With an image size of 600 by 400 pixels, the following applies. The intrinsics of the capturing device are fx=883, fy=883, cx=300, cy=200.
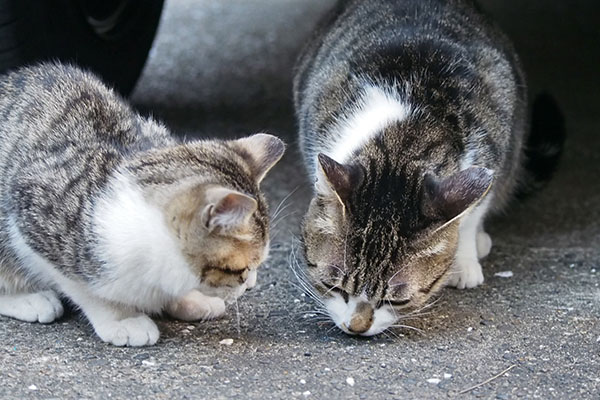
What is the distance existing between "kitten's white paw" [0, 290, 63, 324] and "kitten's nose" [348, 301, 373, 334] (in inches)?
46.1

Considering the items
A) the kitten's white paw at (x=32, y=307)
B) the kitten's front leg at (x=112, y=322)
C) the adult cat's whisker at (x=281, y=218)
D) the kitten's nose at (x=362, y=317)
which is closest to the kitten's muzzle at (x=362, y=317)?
the kitten's nose at (x=362, y=317)

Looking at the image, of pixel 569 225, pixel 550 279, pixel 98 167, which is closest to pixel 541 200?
pixel 569 225

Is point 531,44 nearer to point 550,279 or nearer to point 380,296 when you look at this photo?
point 550,279

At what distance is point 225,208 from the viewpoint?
2.83 meters

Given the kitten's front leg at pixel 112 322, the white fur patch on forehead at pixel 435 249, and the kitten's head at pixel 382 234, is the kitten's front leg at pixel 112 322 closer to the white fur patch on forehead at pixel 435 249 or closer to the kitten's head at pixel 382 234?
the kitten's head at pixel 382 234

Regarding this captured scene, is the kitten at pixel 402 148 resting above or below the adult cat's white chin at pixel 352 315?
above

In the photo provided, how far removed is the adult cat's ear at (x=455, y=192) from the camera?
10.0ft

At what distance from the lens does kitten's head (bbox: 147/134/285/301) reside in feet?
9.39

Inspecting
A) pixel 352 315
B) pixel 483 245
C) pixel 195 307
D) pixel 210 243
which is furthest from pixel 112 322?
pixel 483 245

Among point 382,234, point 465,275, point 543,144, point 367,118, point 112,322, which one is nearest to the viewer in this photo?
point 382,234

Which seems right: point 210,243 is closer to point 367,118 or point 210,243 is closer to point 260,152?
point 260,152

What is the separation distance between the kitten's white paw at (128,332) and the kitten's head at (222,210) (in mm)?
305

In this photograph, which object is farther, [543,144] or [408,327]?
[543,144]

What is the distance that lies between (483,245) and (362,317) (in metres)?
1.32
